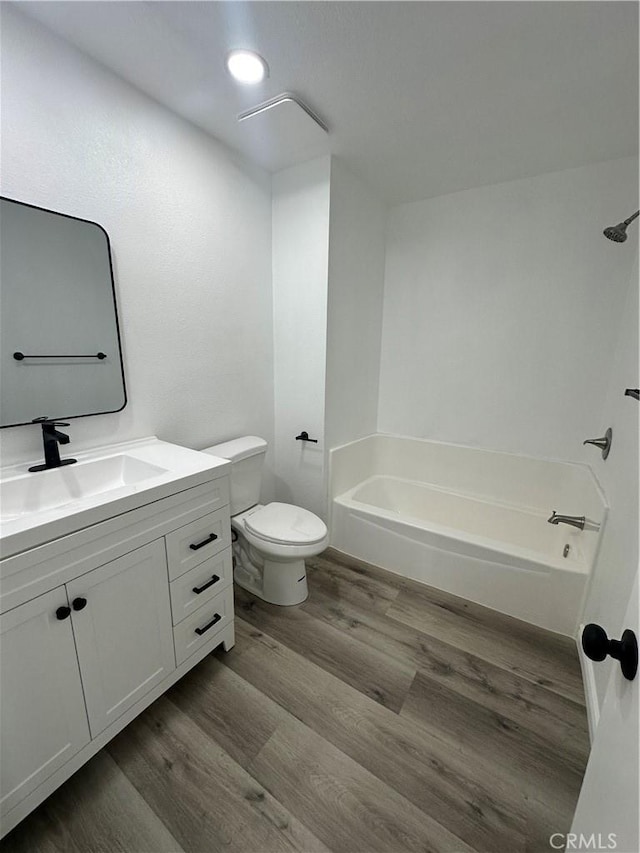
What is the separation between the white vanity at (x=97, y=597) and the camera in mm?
889

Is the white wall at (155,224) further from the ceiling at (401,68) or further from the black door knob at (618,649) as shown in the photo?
the black door knob at (618,649)

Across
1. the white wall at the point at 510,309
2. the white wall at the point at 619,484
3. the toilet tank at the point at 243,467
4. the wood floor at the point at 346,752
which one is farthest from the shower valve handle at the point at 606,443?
the toilet tank at the point at 243,467

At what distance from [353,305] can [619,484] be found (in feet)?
5.66

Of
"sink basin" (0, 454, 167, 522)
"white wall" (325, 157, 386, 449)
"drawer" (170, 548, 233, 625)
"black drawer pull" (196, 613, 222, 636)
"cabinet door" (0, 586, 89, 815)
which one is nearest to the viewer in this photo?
"cabinet door" (0, 586, 89, 815)

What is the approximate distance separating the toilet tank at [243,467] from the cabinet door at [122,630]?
2.22 ft

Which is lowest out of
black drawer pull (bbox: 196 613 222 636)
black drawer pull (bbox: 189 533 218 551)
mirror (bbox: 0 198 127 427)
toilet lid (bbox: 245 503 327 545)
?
black drawer pull (bbox: 196 613 222 636)

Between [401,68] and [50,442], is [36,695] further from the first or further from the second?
[401,68]

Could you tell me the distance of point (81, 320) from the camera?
4.48 ft

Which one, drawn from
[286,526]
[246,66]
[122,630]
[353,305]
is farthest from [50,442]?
[353,305]

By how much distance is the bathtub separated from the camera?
1753 millimetres

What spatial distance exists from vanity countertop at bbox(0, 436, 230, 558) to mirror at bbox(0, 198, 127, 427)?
0.20 meters

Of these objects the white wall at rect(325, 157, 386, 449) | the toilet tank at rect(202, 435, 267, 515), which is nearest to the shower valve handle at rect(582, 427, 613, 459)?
the white wall at rect(325, 157, 386, 449)

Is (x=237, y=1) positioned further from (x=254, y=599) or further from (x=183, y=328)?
(x=254, y=599)

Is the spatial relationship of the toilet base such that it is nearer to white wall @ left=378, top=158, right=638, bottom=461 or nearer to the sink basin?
the sink basin
